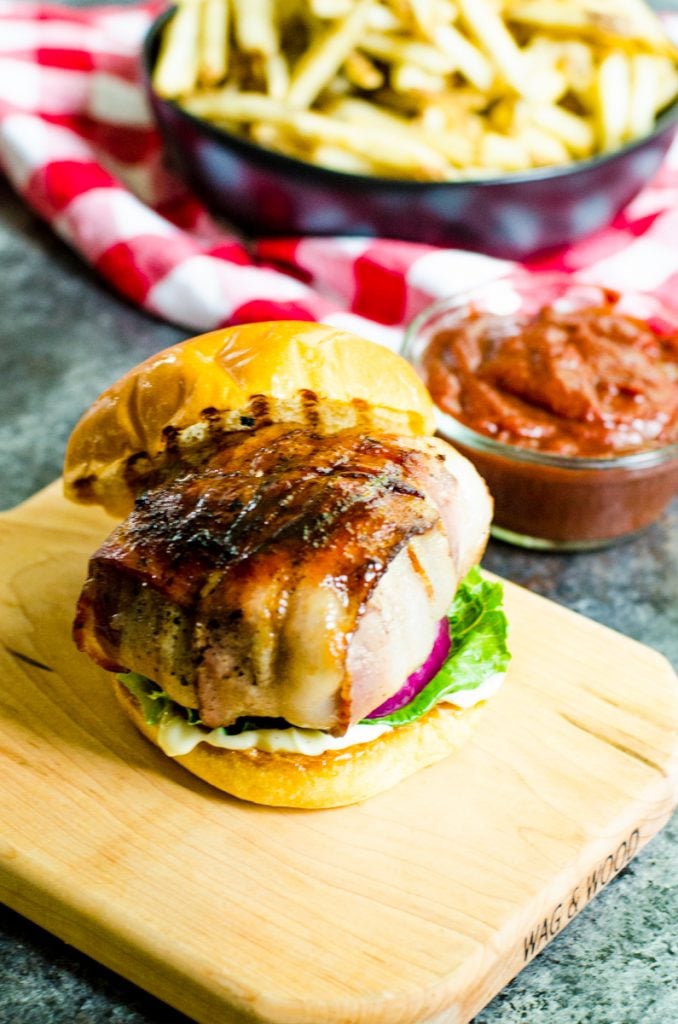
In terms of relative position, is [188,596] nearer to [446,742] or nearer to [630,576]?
[446,742]

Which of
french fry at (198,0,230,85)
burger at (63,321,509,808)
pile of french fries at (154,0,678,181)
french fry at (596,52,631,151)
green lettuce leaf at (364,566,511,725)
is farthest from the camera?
french fry at (198,0,230,85)

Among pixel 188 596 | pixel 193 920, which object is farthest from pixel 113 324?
pixel 193 920

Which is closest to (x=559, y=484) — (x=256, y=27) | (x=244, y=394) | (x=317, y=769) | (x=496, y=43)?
(x=244, y=394)

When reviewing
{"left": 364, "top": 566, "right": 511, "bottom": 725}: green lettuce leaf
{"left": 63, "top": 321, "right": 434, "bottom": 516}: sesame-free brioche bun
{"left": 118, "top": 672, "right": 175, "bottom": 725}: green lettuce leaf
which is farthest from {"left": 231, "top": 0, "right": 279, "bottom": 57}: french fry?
{"left": 118, "top": 672, "right": 175, "bottom": 725}: green lettuce leaf

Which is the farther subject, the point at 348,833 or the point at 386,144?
the point at 386,144

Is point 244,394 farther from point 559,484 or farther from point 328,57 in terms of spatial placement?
point 328,57

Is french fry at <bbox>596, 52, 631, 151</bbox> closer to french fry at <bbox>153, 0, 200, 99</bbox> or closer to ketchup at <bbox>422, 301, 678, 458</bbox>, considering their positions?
ketchup at <bbox>422, 301, 678, 458</bbox>
